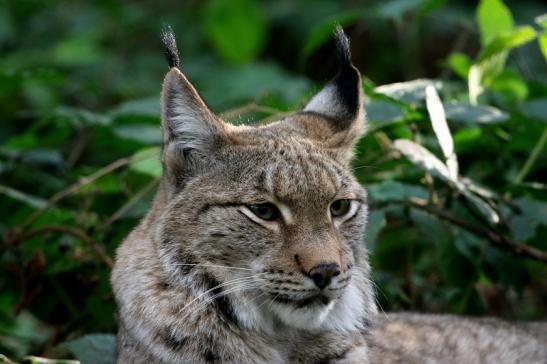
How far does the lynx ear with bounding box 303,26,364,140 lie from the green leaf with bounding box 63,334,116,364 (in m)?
1.71

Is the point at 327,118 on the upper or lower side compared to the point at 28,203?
upper

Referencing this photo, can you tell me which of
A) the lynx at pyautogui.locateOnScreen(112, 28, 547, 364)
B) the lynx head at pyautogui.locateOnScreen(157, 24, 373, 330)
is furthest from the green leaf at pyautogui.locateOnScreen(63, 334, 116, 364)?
the lynx head at pyautogui.locateOnScreen(157, 24, 373, 330)

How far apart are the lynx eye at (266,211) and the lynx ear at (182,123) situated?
1.49 ft

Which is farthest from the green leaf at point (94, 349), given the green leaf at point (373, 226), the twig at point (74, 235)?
the green leaf at point (373, 226)

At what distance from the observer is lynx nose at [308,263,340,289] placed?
489 cm

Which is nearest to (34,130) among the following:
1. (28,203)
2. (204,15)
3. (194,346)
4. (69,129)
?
(69,129)

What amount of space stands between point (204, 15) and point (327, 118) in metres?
7.74

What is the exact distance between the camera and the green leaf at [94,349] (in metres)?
5.73

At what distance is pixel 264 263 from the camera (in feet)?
16.5

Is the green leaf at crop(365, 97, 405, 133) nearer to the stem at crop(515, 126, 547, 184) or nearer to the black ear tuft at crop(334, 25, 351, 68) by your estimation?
the black ear tuft at crop(334, 25, 351, 68)

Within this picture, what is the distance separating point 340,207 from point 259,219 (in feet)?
1.51

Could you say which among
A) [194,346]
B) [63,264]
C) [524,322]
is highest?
[194,346]

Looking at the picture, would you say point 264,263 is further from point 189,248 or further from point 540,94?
point 540,94

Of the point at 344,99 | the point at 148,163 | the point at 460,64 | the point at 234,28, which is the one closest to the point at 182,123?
A: the point at 344,99
